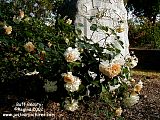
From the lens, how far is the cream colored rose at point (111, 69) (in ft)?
10.5

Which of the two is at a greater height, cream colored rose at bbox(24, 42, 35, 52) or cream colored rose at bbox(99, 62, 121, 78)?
cream colored rose at bbox(24, 42, 35, 52)

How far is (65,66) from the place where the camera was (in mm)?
3400

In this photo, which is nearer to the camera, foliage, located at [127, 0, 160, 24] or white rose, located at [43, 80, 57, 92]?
white rose, located at [43, 80, 57, 92]

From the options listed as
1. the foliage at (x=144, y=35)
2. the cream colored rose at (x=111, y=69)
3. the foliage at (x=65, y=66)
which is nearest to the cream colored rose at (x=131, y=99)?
the foliage at (x=65, y=66)

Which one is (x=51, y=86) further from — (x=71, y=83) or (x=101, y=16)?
(x=101, y=16)

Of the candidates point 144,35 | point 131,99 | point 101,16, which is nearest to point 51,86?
point 131,99

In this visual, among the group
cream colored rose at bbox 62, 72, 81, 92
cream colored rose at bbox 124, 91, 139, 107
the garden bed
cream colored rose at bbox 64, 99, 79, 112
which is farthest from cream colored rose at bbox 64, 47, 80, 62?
the garden bed

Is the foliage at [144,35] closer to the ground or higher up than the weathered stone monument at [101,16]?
closer to the ground

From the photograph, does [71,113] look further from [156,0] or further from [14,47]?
[156,0]

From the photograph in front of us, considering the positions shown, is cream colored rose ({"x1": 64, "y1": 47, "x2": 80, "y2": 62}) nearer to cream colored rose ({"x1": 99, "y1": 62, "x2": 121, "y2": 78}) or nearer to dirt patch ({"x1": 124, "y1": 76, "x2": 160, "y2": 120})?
cream colored rose ({"x1": 99, "y1": 62, "x2": 121, "y2": 78})

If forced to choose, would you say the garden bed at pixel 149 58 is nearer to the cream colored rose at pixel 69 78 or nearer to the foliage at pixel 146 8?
the cream colored rose at pixel 69 78

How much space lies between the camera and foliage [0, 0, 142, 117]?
3363 mm

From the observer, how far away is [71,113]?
4617 millimetres

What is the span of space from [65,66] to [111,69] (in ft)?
1.37
